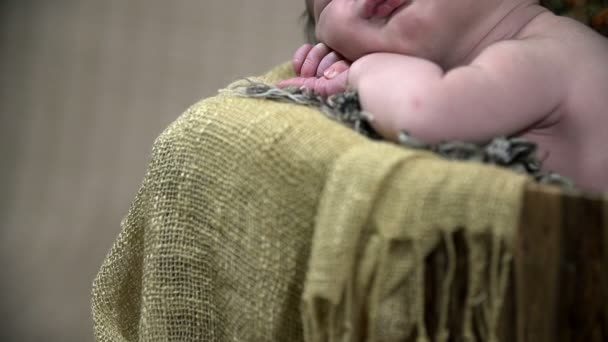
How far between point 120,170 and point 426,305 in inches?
44.8

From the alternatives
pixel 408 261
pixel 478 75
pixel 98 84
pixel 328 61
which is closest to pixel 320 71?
pixel 328 61

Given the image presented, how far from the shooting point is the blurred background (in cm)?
148

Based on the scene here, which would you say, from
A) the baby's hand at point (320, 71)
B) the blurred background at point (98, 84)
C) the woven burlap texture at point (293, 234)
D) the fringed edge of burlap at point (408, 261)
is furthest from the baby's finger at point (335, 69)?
the blurred background at point (98, 84)

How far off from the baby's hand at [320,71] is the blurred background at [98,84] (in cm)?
65

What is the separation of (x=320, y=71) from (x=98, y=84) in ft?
2.74

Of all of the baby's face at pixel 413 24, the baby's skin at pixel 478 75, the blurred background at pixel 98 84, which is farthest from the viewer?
the blurred background at pixel 98 84

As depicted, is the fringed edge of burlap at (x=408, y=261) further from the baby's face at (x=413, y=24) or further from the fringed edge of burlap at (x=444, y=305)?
the baby's face at (x=413, y=24)

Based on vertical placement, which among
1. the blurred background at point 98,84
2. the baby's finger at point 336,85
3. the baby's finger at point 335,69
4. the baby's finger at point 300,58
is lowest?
the blurred background at point 98,84

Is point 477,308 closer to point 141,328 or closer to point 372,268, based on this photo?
point 372,268

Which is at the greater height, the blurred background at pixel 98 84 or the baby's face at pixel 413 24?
the baby's face at pixel 413 24

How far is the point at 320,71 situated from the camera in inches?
32.4

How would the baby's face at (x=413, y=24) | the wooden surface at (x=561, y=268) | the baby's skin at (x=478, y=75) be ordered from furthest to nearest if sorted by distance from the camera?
the baby's face at (x=413, y=24), the baby's skin at (x=478, y=75), the wooden surface at (x=561, y=268)

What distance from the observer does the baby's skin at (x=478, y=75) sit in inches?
21.2

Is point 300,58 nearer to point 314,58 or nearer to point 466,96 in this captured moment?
point 314,58
